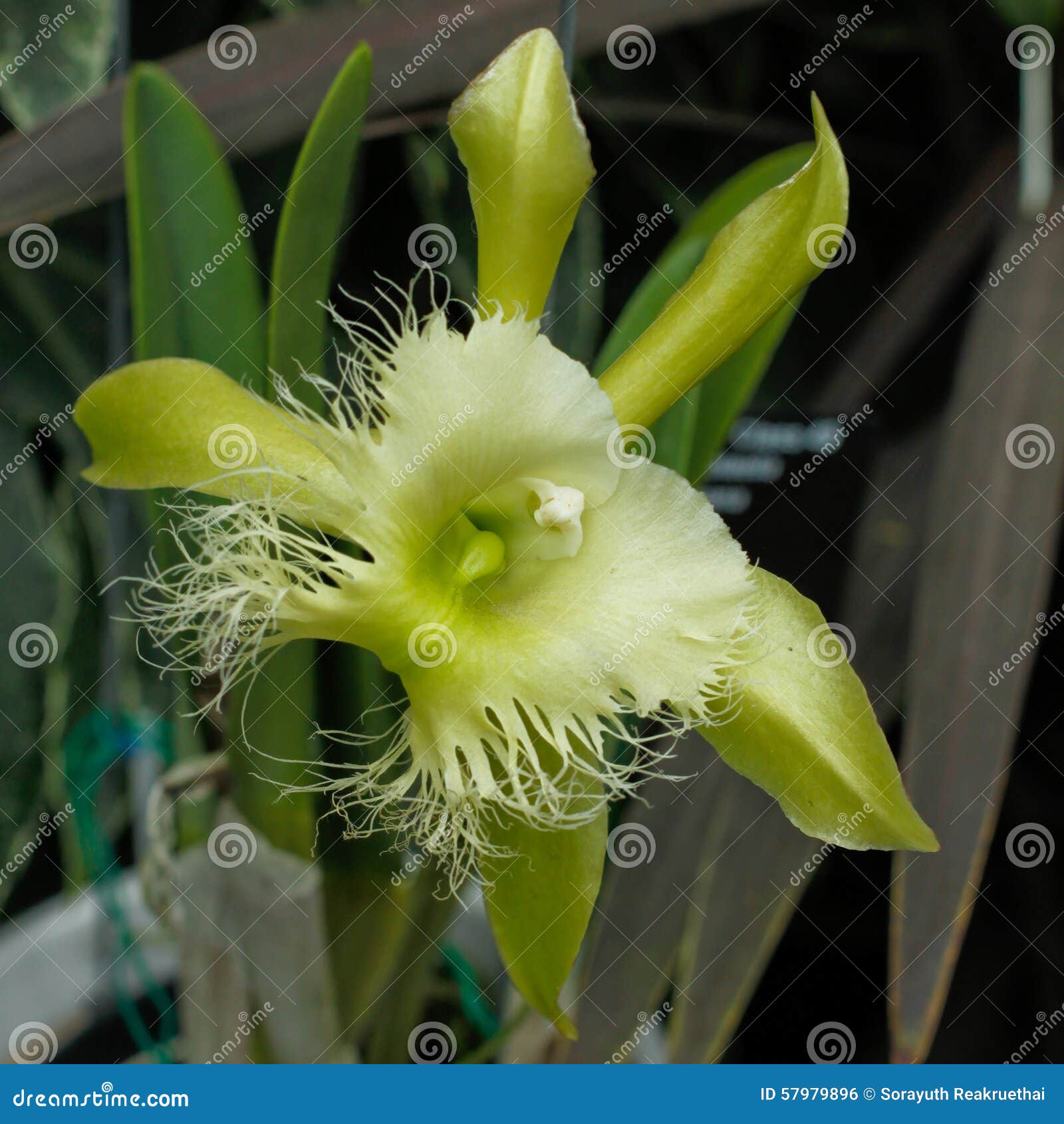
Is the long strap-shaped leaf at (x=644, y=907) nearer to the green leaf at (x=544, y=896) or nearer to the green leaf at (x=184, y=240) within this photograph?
the green leaf at (x=544, y=896)

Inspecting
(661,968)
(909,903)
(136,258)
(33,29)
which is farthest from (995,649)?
(33,29)

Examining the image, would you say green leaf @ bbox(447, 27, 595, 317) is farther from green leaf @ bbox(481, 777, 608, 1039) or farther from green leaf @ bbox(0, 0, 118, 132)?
green leaf @ bbox(0, 0, 118, 132)

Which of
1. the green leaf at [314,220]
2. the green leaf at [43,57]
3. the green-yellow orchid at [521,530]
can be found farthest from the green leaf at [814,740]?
the green leaf at [43,57]

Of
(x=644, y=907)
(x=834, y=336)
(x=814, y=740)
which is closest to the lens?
(x=814, y=740)

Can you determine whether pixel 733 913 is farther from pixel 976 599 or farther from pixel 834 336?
pixel 834 336

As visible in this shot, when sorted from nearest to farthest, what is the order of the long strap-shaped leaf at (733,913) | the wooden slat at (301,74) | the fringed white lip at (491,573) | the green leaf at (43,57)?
the fringed white lip at (491,573), the wooden slat at (301,74), the long strap-shaped leaf at (733,913), the green leaf at (43,57)

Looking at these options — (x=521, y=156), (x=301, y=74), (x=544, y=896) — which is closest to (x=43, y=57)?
(x=301, y=74)

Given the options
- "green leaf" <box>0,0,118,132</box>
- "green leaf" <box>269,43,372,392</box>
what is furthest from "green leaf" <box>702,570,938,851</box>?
"green leaf" <box>0,0,118,132</box>
